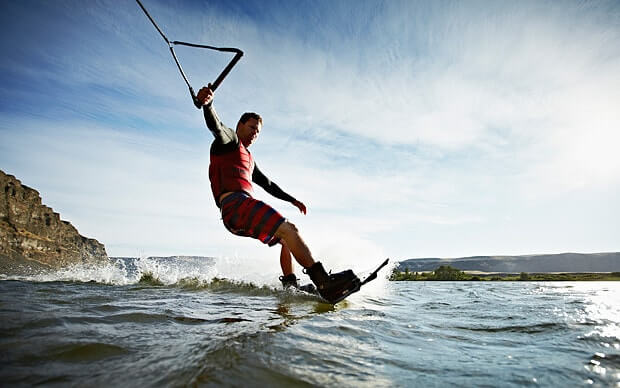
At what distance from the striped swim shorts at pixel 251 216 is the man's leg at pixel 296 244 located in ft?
0.38

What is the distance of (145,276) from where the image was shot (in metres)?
10.8

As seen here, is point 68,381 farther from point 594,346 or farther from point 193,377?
point 594,346

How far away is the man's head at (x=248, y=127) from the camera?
18.0 ft

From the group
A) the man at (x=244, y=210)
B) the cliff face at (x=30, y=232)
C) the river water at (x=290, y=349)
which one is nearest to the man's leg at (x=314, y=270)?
the man at (x=244, y=210)

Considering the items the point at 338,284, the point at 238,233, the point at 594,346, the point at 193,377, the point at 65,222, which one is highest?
the point at 65,222

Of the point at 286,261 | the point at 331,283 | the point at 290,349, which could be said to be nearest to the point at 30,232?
the point at 286,261

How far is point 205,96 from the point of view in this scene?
433 centimetres

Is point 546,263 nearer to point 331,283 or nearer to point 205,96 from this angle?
point 331,283

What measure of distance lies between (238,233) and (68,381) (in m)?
3.51

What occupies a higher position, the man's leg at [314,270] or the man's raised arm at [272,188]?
the man's raised arm at [272,188]

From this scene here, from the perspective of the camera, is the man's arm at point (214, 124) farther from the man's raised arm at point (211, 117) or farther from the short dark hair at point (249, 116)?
the short dark hair at point (249, 116)

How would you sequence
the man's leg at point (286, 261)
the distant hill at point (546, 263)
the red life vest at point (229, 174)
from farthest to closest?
the distant hill at point (546, 263) → the man's leg at point (286, 261) → the red life vest at point (229, 174)

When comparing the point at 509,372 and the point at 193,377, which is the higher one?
the point at 193,377

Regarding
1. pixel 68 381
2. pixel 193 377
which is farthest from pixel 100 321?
pixel 193 377
